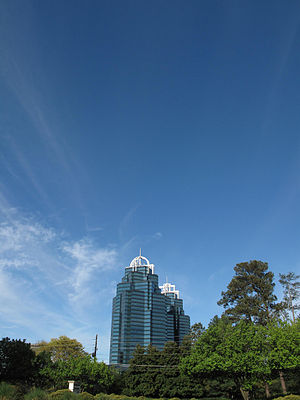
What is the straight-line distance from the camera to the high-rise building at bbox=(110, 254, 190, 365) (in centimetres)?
13950

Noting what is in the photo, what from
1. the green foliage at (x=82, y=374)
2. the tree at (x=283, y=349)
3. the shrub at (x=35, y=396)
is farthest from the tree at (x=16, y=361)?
the shrub at (x=35, y=396)

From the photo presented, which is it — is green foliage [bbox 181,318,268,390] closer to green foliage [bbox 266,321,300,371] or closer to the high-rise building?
green foliage [bbox 266,321,300,371]

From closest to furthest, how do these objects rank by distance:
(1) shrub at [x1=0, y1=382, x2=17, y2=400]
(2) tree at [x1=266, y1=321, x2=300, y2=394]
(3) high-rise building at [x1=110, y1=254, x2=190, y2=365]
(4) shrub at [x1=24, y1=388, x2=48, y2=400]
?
(1) shrub at [x1=0, y1=382, x2=17, y2=400] < (4) shrub at [x1=24, y1=388, x2=48, y2=400] < (2) tree at [x1=266, y1=321, x2=300, y2=394] < (3) high-rise building at [x1=110, y1=254, x2=190, y2=365]

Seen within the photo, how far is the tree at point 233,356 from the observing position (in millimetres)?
29828

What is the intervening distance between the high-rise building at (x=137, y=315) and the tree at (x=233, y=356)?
11003 centimetres

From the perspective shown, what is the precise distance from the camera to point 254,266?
4688cm

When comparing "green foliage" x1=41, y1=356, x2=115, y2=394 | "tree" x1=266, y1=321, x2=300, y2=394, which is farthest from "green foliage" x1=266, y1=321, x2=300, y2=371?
"green foliage" x1=41, y1=356, x2=115, y2=394

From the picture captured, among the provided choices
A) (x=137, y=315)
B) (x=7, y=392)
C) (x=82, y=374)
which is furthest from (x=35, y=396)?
(x=137, y=315)

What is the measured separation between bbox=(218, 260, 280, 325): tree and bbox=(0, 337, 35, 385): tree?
26218mm

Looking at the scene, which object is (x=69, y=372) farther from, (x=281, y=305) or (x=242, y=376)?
(x=281, y=305)

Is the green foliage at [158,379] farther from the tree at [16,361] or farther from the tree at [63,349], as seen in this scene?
the tree at [63,349]

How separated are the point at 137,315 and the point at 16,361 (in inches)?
4388

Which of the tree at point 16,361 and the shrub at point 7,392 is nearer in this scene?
the shrub at point 7,392

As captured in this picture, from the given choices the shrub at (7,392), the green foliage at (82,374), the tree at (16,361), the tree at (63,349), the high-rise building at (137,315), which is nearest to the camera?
the shrub at (7,392)
